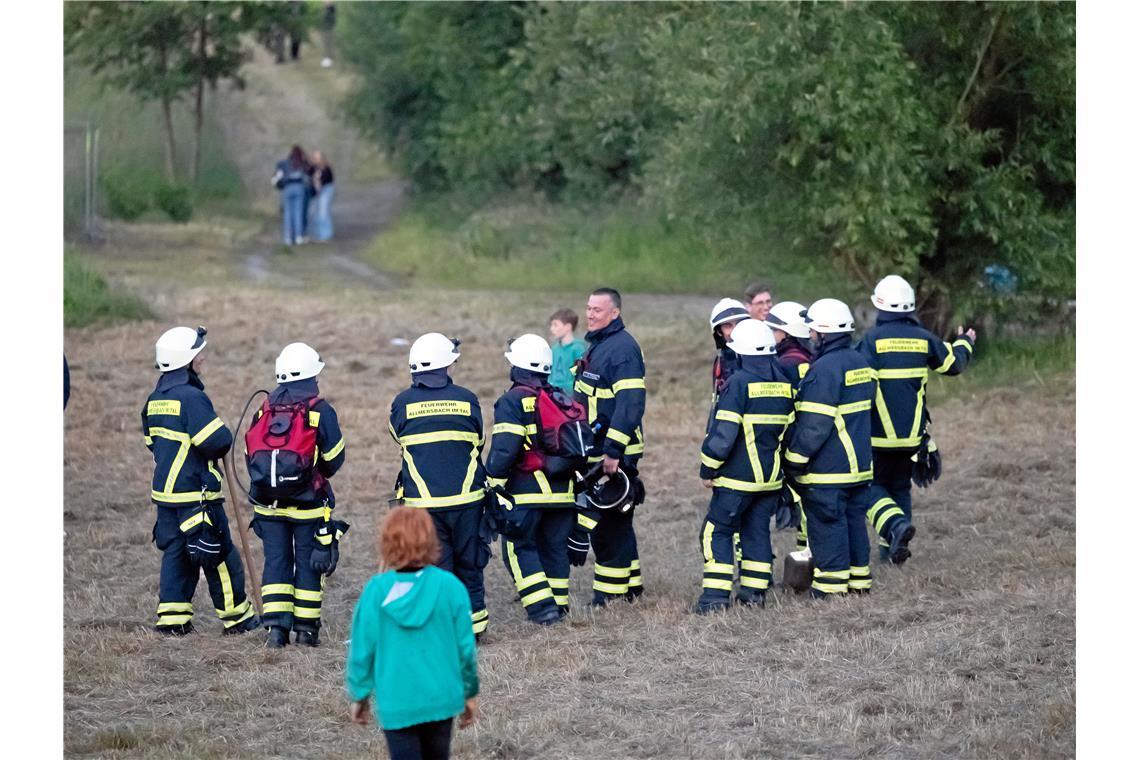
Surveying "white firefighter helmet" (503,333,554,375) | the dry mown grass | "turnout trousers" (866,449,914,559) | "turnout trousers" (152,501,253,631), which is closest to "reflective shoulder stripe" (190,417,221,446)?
"turnout trousers" (152,501,253,631)

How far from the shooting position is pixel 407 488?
9.08 m

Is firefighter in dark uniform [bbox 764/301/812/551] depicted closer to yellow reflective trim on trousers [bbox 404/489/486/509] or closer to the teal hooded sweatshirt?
yellow reflective trim on trousers [bbox 404/489/486/509]

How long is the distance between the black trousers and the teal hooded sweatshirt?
0.19 ft

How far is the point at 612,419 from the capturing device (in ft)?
32.5

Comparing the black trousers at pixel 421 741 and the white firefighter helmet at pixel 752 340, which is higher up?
the white firefighter helmet at pixel 752 340

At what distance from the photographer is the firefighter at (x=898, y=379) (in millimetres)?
10789

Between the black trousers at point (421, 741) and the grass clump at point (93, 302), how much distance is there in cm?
1594

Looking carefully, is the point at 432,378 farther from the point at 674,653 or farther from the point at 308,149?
the point at 308,149

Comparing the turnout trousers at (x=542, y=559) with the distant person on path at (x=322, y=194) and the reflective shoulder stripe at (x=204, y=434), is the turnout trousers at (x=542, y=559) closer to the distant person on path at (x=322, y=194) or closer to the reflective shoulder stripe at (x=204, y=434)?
the reflective shoulder stripe at (x=204, y=434)

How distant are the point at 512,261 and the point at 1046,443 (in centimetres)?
1435

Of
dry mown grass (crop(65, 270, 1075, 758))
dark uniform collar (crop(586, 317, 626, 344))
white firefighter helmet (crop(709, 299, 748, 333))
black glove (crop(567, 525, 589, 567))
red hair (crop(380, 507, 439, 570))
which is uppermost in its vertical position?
white firefighter helmet (crop(709, 299, 748, 333))

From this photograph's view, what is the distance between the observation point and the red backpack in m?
8.80

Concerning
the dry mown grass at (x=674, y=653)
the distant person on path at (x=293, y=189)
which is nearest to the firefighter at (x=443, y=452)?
the dry mown grass at (x=674, y=653)

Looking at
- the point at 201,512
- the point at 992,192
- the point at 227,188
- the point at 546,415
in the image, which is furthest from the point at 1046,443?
the point at 227,188
